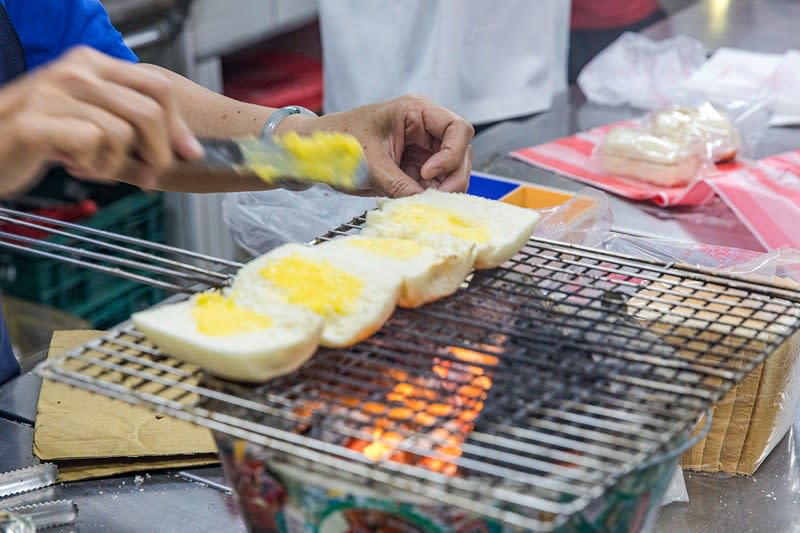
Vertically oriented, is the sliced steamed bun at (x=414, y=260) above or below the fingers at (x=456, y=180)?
above

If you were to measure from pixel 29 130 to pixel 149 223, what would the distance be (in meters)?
2.59

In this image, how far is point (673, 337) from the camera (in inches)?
46.0

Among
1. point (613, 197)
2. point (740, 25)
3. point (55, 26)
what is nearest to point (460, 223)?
point (55, 26)

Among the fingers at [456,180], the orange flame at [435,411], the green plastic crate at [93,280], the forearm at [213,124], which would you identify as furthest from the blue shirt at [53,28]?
the green plastic crate at [93,280]

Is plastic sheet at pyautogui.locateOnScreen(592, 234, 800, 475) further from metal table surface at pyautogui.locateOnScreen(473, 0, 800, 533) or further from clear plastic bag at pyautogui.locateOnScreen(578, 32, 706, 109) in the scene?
clear plastic bag at pyautogui.locateOnScreen(578, 32, 706, 109)

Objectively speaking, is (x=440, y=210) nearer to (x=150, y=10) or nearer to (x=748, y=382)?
(x=748, y=382)

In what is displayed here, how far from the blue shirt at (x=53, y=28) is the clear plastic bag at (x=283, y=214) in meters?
0.42

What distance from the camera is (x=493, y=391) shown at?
3.36ft

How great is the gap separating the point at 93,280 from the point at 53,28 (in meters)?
1.63

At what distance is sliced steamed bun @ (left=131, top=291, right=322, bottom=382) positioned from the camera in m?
1.03

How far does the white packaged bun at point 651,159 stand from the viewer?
2383 mm

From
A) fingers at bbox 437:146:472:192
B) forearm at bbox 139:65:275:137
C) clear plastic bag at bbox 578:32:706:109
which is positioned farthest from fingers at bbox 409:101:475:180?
clear plastic bag at bbox 578:32:706:109

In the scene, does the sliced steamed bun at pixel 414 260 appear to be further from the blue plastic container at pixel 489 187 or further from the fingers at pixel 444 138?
the blue plastic container at pixel 489 187

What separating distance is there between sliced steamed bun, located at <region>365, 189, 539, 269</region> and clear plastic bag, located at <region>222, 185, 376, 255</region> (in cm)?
65
